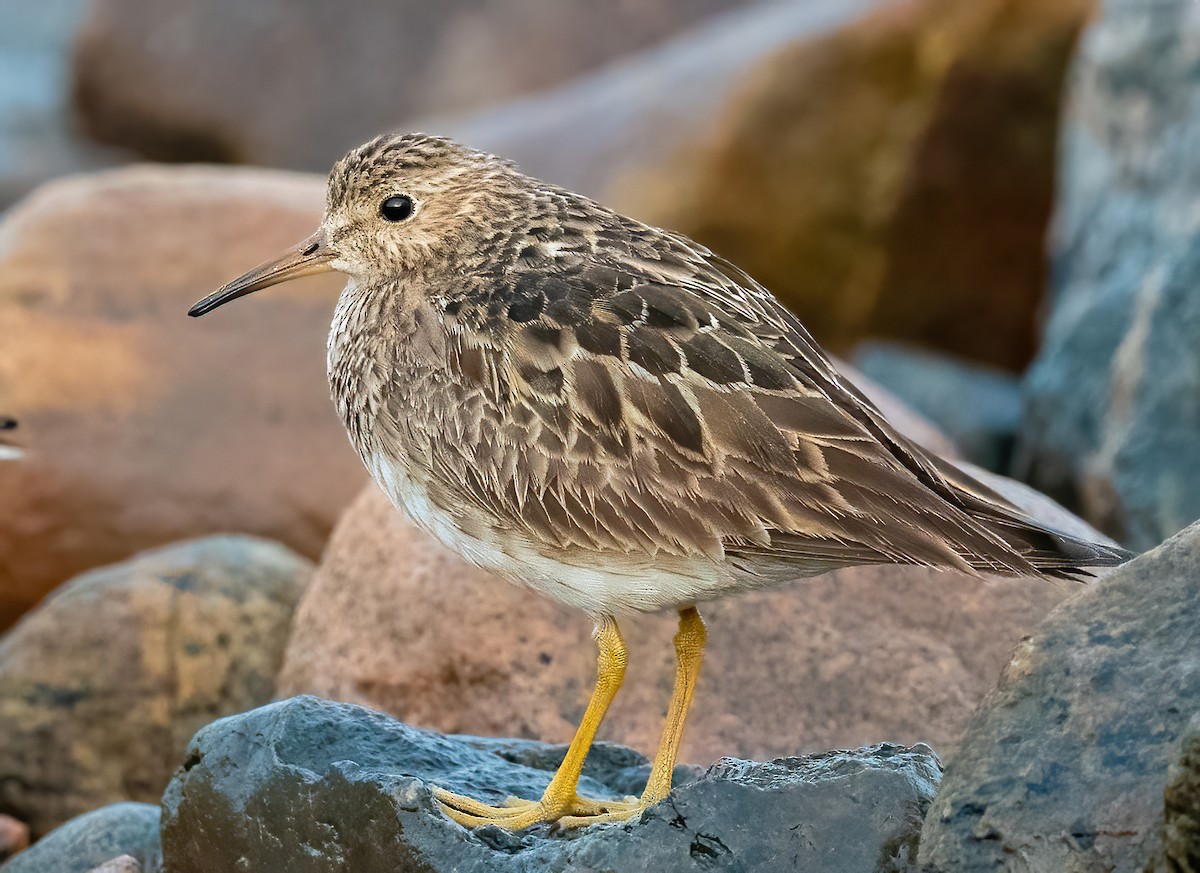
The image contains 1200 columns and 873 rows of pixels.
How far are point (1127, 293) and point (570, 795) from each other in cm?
646

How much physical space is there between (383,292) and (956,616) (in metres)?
2.85

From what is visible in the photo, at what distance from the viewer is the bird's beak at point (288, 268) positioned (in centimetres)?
644

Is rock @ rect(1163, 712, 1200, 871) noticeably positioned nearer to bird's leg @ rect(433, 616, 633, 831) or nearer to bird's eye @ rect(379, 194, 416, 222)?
bird's leg @ rect(433, 616, 633, 831)

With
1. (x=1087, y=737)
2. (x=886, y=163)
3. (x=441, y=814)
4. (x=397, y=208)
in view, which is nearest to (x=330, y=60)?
(x=886, y=163)

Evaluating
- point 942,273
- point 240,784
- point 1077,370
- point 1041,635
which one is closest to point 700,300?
point 1041,635

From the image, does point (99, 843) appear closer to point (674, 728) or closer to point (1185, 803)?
point (674, 728)

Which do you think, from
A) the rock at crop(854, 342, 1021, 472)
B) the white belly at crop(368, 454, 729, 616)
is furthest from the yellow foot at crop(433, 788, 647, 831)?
the rock at crop(854, 342, 1021, 472)

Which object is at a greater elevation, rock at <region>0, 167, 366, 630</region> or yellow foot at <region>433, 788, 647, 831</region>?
rock at <region>0, 167, 366, 630</region>

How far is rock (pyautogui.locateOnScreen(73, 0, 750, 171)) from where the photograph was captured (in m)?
17.4

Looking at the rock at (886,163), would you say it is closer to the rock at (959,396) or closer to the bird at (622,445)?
the rock at (959,396)

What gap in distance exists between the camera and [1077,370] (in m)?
10.6

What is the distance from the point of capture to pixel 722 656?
7.18 m

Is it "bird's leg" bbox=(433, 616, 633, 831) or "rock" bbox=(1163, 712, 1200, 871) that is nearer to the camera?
"rock" bbox=(1163, 712, 1200, 871)

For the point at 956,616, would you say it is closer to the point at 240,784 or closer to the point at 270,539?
the point at 240,784
